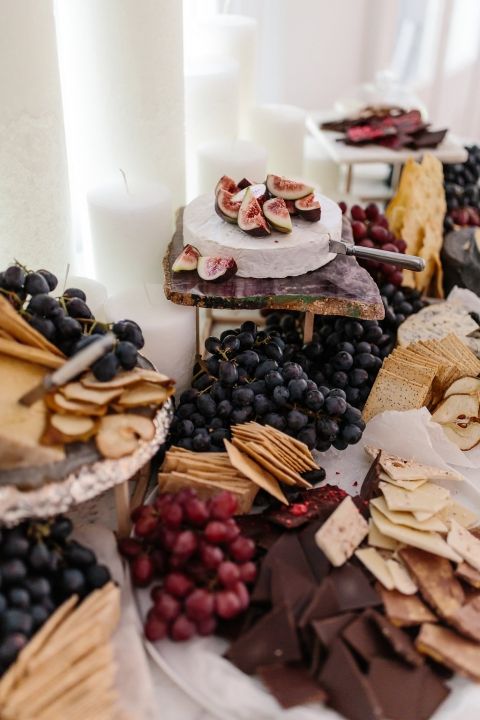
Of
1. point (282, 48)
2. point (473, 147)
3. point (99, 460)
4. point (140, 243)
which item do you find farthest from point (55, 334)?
point (282, 48)

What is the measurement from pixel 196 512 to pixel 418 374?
0.58 m

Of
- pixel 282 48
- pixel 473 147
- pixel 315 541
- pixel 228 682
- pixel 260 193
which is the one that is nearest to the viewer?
pixel 228 682

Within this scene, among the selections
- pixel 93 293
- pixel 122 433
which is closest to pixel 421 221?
pixel 93 293

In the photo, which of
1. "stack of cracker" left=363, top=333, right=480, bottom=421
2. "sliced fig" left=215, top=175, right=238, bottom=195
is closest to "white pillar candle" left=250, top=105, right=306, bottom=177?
"sliced fig" left=215, top=175, right=238, bottom=195

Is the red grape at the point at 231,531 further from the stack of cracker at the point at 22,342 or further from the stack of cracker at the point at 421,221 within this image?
the stack of cracker at the point at 421,221

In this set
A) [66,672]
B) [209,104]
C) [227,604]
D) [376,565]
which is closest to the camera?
[66,672]

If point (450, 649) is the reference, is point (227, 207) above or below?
above

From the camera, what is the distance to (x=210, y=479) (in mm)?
1071

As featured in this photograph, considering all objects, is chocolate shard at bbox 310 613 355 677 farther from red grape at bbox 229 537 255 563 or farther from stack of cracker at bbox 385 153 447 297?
stack of cracker at bbox 385 153 447 297

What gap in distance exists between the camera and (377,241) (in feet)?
5.37

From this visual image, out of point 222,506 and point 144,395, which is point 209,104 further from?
point 222,506

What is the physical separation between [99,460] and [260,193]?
666mm

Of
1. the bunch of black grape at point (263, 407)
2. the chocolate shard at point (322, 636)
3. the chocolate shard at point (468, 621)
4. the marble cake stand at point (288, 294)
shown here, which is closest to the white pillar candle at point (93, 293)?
the marble cake stand at point (288, 294)

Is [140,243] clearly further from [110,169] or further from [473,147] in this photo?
[473,147]
